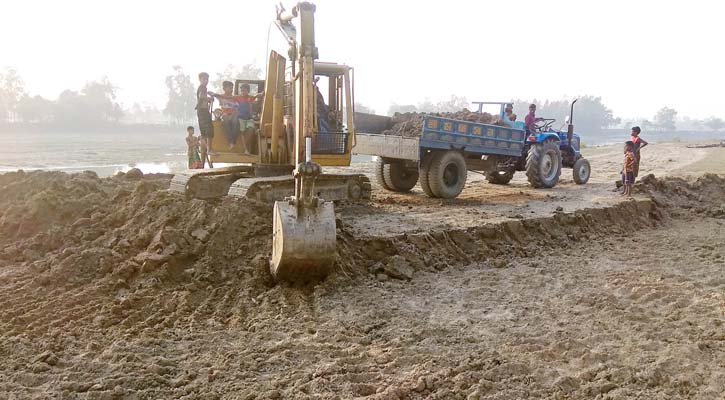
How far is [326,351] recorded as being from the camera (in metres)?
4.56

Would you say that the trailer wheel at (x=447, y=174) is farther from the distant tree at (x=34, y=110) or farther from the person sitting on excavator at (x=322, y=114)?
the distant tree at (x=34, y=110)

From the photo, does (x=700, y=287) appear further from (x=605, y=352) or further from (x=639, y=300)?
(x=605, y=352)

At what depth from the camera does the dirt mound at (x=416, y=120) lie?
37.1 feet

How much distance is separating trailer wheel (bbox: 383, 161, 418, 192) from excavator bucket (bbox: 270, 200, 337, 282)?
6.77 metres

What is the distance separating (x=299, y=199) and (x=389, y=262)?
1678 mm

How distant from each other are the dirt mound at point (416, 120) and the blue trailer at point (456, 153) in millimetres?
371

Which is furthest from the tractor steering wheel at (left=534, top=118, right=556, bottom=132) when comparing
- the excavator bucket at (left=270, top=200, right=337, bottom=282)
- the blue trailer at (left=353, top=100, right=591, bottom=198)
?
the excavator bucket at (left=270, top=200, right=337, bottom=282)

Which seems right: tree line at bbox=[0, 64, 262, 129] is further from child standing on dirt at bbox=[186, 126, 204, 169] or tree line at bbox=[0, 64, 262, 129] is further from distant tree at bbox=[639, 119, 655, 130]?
distant tree at bbox=[639, 119, 655, 130]

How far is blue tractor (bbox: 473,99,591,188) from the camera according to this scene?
13480 mm

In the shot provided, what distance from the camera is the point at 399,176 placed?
12.6 m

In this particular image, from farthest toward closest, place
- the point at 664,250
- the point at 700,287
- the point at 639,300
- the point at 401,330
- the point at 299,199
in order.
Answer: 1. the point at 664,250
2. the point at 700,287
3. the point at 639,300
4. the point at 299,199
5. the point at 401,330

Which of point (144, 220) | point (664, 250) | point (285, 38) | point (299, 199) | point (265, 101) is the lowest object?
point (664, 250)

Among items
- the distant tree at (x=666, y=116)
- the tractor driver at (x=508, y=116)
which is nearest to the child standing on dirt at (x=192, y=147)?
the tractor driver at (x=508, y=116)

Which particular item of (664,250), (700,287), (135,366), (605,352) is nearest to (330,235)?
(135,366)
